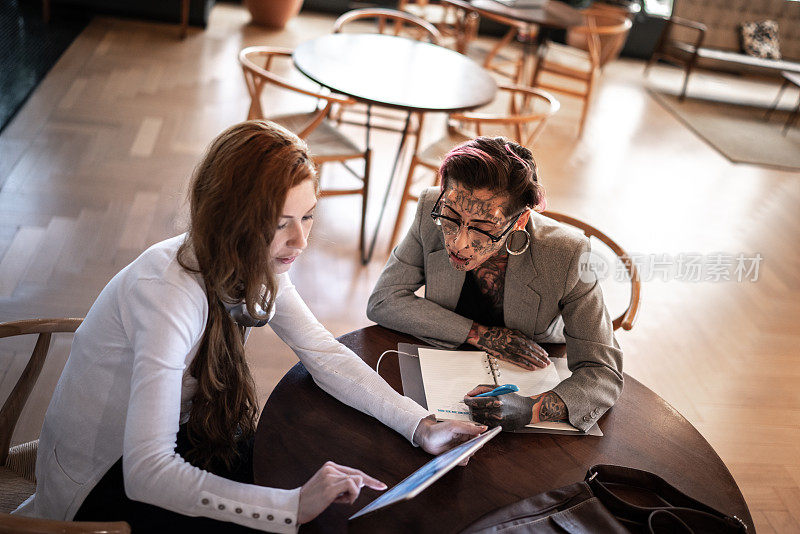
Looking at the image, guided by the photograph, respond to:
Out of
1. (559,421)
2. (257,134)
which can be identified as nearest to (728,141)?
(559,421)

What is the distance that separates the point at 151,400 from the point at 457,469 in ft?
1.96

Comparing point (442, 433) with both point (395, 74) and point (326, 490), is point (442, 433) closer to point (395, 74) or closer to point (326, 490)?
point (326, 490)

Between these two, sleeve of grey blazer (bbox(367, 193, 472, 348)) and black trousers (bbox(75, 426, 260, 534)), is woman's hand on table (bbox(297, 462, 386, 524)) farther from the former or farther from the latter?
sleeve of grey blazer (bbox(367, 193, 472, 348))

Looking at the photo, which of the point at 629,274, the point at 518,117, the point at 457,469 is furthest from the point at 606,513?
the point at 518,117

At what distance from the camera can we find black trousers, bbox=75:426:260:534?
1354 mm

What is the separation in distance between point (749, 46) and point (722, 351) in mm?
5184

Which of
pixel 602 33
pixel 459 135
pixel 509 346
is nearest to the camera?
pixel 509 346

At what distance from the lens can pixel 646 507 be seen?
1285 mm

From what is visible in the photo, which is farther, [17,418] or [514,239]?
[514,239]

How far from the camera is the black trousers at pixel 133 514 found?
1.35 metres

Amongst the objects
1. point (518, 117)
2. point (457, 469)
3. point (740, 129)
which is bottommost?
point (740, 129)

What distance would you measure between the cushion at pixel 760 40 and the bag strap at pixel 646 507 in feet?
23.6

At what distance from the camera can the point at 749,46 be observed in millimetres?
7207

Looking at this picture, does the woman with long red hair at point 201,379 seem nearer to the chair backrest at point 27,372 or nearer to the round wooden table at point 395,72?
the chair backrest at point 27,372
